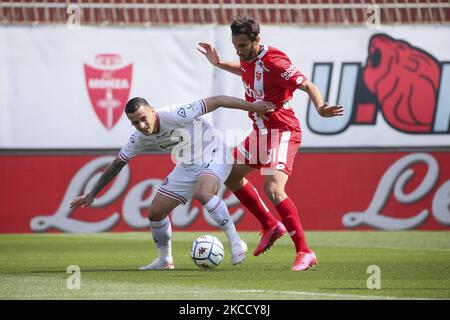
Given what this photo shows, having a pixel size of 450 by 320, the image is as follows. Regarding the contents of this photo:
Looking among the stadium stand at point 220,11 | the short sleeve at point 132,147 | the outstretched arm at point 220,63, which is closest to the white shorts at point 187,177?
the short sleeve at point 132,147

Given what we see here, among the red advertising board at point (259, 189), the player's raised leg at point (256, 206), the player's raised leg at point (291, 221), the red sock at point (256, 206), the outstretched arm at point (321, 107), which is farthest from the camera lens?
the red advertising board at point (259, 189)

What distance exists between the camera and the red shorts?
34.5ft

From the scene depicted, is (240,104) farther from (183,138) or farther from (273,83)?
(183,138)

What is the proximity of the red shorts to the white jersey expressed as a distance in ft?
0.80

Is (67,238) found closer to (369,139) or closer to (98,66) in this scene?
(98,66)

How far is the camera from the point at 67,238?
16.4m

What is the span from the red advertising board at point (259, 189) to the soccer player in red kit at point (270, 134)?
6592 mm

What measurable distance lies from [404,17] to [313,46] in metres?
1.98

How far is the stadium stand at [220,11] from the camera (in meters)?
18.4

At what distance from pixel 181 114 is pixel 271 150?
100 centimetres

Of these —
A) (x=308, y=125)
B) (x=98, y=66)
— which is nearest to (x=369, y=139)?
(x=308, y=125)

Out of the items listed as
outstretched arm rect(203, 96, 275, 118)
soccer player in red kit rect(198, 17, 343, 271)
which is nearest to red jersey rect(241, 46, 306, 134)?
soccer player in red kit rect(198, 17, 343, 271)

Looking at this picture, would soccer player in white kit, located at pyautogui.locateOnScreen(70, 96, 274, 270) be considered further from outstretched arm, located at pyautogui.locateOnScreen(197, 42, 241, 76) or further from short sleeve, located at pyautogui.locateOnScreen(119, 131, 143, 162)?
outstretched arm, located at pyautogui.locateOnScreen(197, 42, 241, 76)

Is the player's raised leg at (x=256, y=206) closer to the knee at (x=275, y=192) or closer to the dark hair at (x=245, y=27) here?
the knee at (x=275, y=192)
